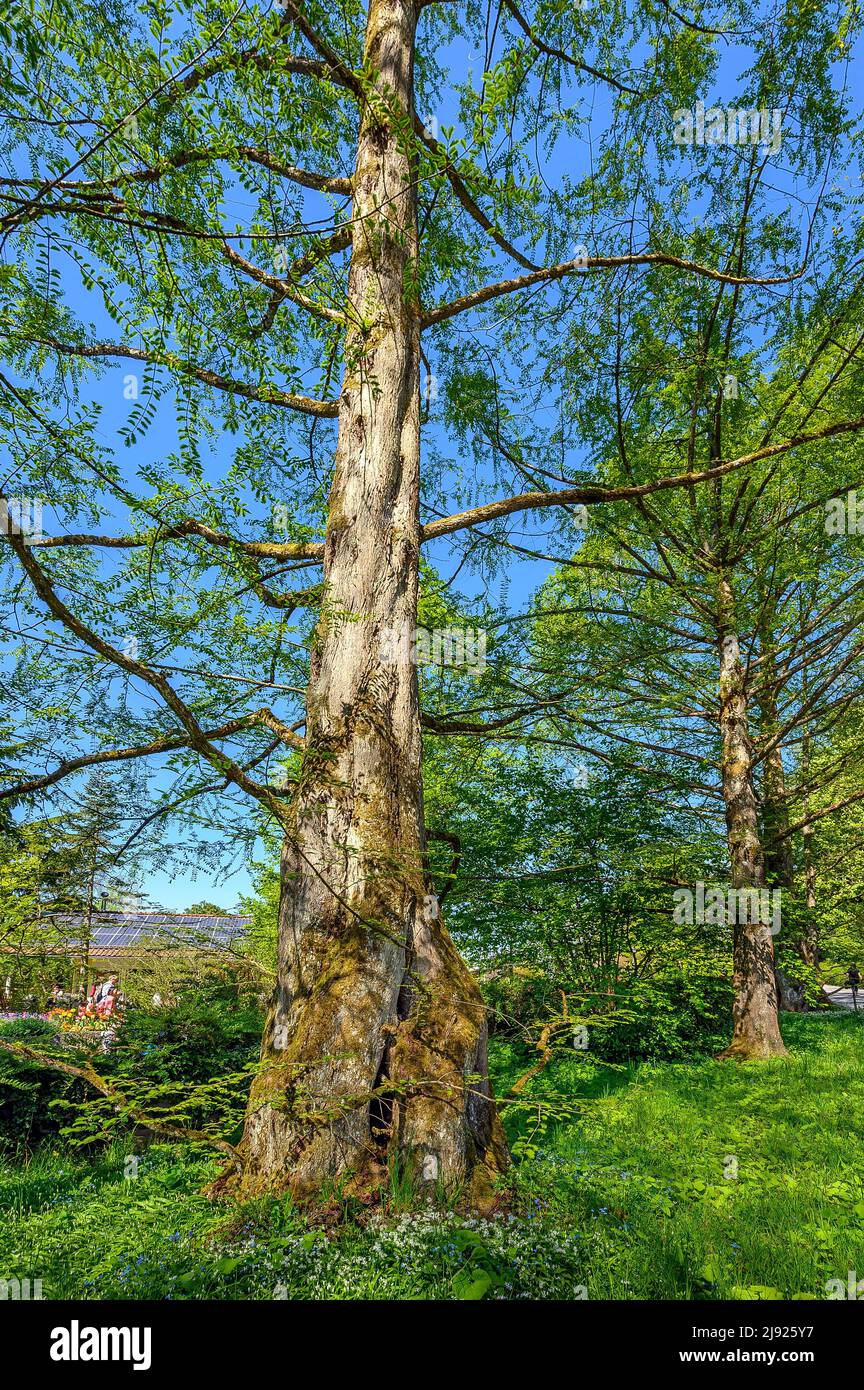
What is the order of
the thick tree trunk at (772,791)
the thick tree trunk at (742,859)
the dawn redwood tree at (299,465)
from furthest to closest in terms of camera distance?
1. the thick tree trunk at (772,791)
2. the thick tree trunk at (742,859)
3. the dawn redwood tree at (299,465)

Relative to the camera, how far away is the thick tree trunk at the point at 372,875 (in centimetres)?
246

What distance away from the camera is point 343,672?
3.11m

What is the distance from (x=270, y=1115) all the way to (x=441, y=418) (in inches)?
201

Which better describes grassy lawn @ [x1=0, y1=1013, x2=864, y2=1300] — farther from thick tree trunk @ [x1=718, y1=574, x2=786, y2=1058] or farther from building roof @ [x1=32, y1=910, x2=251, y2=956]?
thick tree trunk @ [x1=718, y1=574, x2=786, y2=1058]

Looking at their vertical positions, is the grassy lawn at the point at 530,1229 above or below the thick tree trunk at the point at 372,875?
below

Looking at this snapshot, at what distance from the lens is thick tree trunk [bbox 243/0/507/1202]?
2.46 m

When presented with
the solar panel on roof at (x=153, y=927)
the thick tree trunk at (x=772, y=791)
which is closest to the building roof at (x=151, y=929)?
the solar panel on roof at (x=153, y=927)

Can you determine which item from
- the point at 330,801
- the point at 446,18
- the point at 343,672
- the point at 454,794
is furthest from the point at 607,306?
the point at 454,794

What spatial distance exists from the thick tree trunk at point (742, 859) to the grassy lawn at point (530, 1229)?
8.85ft

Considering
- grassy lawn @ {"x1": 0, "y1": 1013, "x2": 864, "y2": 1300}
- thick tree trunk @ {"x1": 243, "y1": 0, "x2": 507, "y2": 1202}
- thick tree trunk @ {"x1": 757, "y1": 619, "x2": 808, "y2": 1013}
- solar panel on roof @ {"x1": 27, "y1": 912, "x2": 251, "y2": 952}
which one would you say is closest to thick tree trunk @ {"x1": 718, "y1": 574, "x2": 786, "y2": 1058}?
thick tree trunk @ {"x1": 757, "y1": 619, "x2": 808, "y2": 1013}

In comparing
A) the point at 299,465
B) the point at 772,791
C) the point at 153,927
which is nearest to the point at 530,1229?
the point at 153,927

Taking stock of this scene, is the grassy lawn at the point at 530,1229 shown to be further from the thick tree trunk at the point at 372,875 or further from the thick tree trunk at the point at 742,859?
the thick tree trunk at the point at 742,859

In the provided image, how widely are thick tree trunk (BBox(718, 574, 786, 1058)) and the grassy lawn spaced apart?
8.85ft
